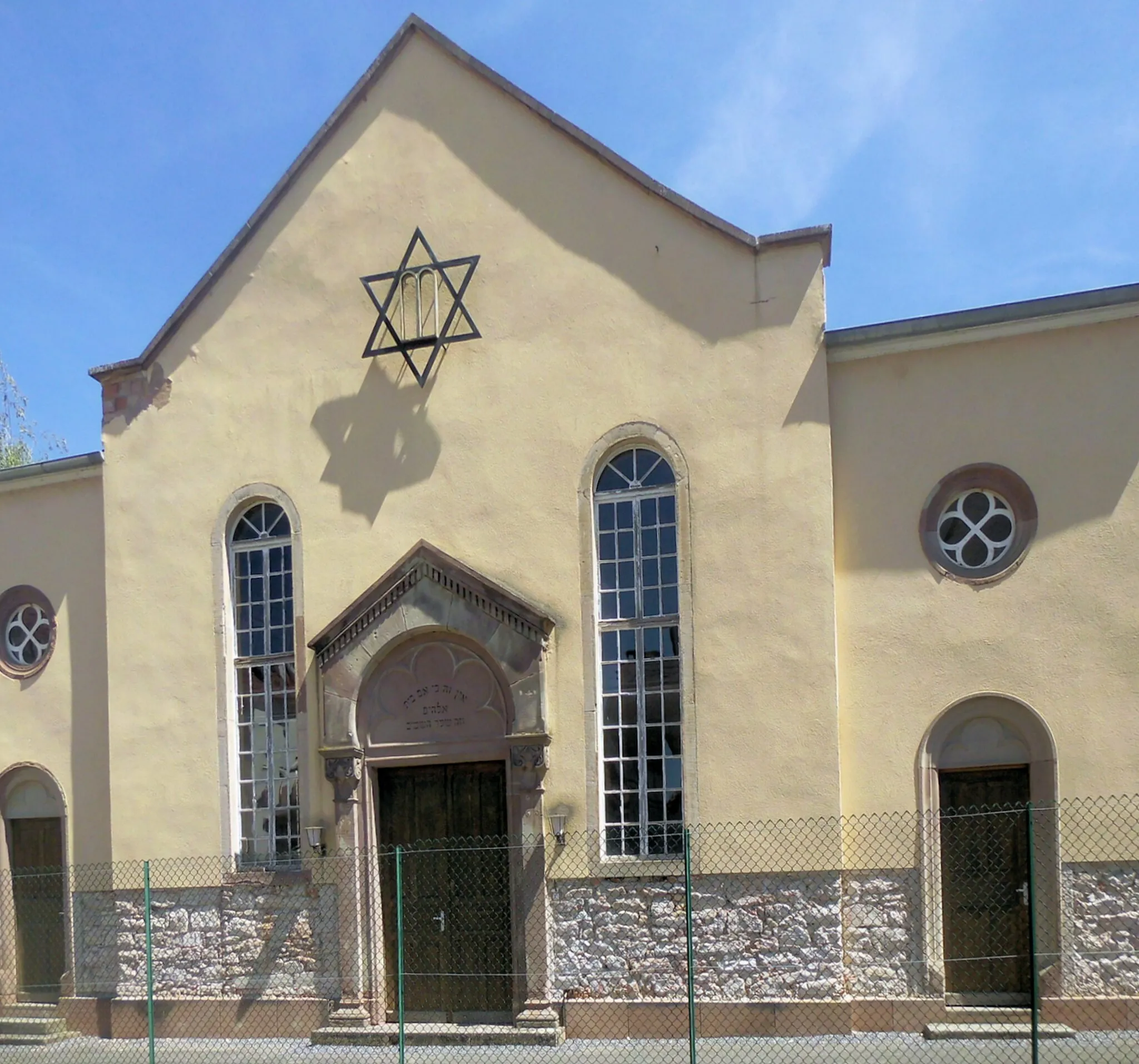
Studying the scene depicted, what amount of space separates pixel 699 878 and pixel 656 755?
46.3 inches

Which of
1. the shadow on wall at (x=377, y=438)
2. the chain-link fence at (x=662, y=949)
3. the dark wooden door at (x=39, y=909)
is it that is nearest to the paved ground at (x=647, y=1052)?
the chain-link fence at (x=662, y=949)

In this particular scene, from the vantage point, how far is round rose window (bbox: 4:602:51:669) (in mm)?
15930

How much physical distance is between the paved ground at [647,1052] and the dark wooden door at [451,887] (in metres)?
0.66

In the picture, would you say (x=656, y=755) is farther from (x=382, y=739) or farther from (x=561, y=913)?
(x=382, y=739)

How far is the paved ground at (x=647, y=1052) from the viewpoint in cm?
1099

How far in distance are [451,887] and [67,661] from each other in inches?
214

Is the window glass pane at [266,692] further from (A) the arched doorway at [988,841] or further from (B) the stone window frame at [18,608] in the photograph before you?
(A) the arched doorway at [988,841]

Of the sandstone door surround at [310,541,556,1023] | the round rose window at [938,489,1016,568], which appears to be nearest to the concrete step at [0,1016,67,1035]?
the sandstone door surround at [310,541,556,1023]

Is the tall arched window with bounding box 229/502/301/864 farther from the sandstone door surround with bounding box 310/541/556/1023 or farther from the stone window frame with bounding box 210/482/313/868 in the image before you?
the sandstone door surround with bounding box 310/541/556/1023

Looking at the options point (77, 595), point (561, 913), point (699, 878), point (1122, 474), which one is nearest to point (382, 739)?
point (561, 913)

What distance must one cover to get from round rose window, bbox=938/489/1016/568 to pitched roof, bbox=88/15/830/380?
2558 mm

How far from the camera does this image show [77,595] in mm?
15695

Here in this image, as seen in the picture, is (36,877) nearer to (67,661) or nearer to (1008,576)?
(67,661)

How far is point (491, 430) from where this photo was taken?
13695 mm
